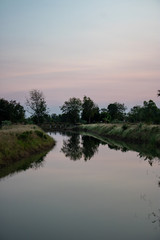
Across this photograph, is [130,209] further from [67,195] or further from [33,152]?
[33,152]

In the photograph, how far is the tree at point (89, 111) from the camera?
137 m

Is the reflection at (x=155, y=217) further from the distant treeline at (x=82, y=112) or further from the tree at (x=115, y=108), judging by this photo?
the tree at (x=115, y=108)

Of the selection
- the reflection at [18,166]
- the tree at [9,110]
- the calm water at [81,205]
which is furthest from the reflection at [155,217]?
the tree at [9,110]

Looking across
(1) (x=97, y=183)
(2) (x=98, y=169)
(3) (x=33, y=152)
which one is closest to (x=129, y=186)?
(1) (x=97, y=183)

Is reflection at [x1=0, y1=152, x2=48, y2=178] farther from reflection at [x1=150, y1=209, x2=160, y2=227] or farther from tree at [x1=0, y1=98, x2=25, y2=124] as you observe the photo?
tree at [x1=0, y1=98, x2=25, y2=124]

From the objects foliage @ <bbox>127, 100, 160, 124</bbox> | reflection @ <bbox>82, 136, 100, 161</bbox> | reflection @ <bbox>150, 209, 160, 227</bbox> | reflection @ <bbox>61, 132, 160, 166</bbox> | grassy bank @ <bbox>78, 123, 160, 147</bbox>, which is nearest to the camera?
reflection @ <bbox>150, 209, 160, 227</bbox>

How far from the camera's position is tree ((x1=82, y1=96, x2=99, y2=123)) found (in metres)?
137

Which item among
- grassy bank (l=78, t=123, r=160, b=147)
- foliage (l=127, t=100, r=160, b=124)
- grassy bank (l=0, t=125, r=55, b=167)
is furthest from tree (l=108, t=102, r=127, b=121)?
grassy bank (l=0, t=125, r=55, b=167)

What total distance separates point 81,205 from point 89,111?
12473cm

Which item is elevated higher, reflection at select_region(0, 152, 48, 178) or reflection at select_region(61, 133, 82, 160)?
reflection at select_region(0, 152, 48, 178)

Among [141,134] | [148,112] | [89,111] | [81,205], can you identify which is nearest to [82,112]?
[89,111]

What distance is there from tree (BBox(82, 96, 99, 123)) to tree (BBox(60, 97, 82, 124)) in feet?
21.2

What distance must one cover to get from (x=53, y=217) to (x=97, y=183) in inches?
267

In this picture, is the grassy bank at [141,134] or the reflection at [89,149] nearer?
the reflection at [89,149]
